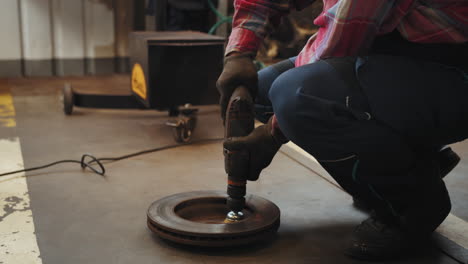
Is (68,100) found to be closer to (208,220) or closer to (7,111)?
(7,111)

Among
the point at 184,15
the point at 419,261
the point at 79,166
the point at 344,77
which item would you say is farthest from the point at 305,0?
the point at 184,15

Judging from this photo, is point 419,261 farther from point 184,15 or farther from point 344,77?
point 184,15

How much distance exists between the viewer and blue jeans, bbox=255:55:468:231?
1259mm

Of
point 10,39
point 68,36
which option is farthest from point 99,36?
point 10,39

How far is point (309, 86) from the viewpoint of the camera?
1.30m

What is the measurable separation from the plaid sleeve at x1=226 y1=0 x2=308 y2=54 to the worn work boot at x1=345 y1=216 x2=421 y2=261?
560mm

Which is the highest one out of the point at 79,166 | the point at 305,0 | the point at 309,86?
the point at 305,0

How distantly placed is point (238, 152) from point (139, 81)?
4.40 ft

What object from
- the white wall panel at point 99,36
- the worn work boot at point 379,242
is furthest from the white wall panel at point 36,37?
the worn work boot at point 379,242

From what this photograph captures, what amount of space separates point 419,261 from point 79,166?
1.24m

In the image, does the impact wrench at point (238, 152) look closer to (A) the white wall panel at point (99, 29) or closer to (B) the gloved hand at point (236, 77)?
(B) the gloved hand at point (236, 77)

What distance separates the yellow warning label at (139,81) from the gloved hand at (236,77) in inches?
43.1

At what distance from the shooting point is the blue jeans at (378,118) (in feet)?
4.13

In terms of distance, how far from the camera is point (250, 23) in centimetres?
157
